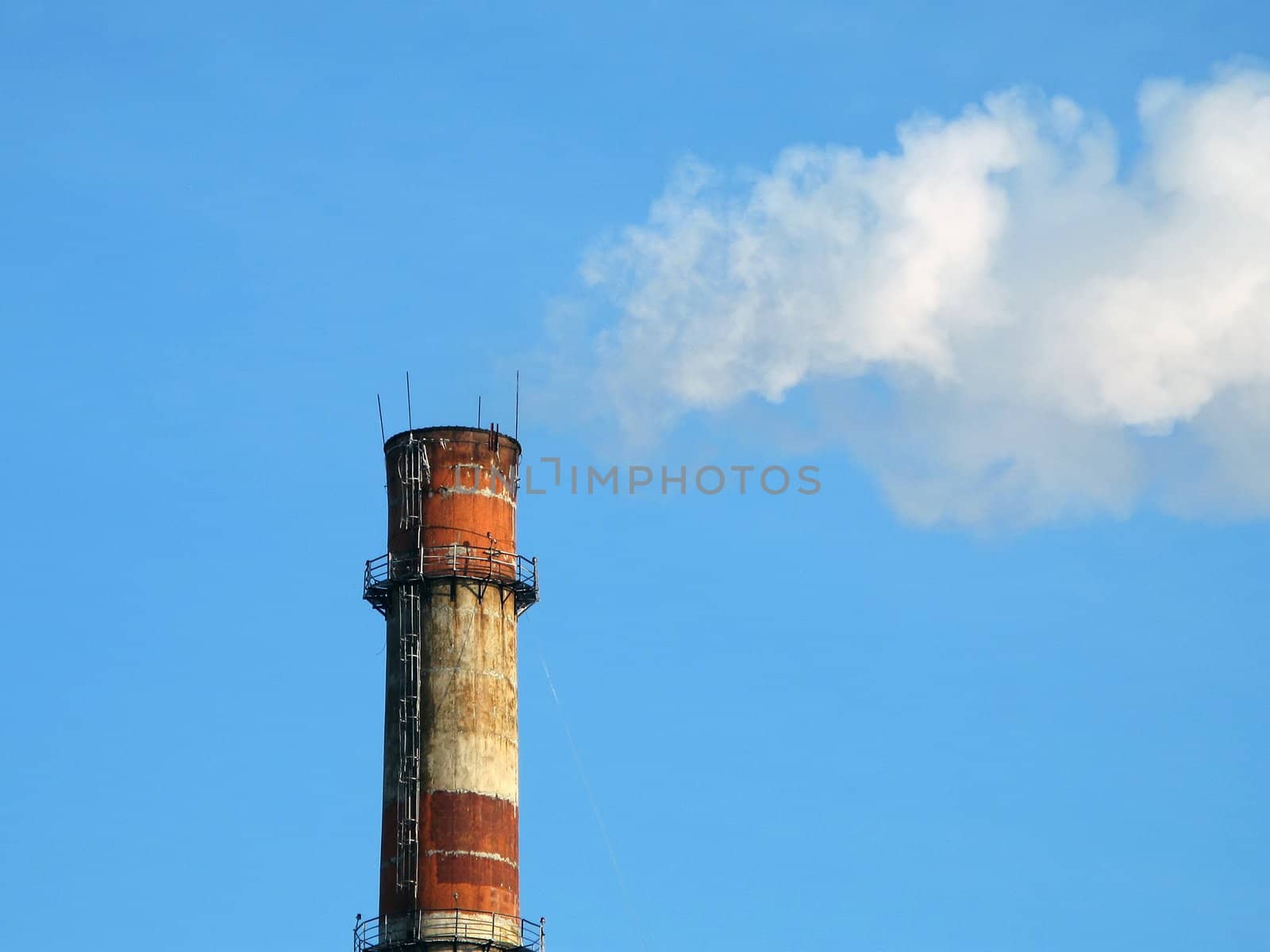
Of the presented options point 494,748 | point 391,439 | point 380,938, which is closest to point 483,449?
point 391,439

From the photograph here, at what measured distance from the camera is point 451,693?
7856cm

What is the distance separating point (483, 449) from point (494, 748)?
965 cm

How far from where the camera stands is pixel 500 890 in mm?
77438

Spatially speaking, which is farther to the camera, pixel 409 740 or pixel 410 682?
pixel 410 682

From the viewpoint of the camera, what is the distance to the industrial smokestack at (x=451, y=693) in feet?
252

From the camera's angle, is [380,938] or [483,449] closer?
[380,938]

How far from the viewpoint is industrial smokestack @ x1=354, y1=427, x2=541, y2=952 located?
76812mm

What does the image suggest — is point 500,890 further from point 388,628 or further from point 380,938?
point 388,628

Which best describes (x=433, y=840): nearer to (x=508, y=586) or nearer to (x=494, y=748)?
(x=494, y=748)

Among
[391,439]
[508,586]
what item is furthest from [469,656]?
[391,439]

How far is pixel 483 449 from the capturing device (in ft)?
268

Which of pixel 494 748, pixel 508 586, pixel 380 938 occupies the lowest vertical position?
pixel 380 938

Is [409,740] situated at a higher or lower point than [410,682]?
lower

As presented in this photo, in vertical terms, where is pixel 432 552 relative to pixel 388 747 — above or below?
above
